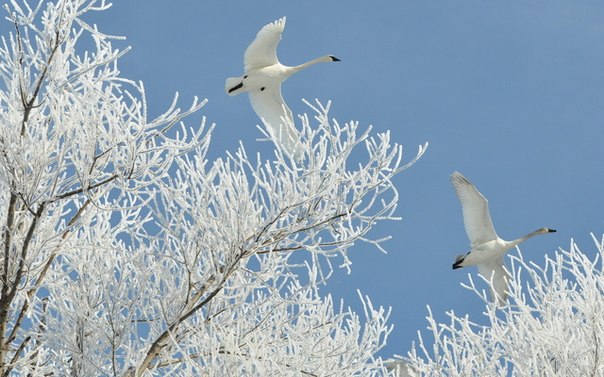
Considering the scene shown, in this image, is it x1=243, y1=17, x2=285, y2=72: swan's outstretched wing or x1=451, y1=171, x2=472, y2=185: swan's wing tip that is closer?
x1=243, y1=17, x2=285, y2=72: swan's outstretched wing

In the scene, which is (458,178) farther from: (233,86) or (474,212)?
(233,86)

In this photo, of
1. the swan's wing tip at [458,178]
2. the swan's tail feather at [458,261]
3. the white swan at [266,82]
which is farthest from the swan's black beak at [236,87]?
the swan's tail feather at [458,261]

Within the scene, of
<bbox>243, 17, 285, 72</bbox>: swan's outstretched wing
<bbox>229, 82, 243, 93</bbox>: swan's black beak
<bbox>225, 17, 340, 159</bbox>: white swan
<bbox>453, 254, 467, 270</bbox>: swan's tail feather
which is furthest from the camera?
<bbox>453, 254, 467, 270</bbox>: swan's tail feather

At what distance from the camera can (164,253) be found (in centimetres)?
688

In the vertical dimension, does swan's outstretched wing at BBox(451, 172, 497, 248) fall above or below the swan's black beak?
below

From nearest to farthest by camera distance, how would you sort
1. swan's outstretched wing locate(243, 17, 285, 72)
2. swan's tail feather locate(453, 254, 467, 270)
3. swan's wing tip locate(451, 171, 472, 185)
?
1. swan's outstretched wing locate(243, 17, 285, 72)
2. swan's wing tip locate(451, 171, 472, 185)
3. swan's tail feather locate(453, 254, 467, 270)

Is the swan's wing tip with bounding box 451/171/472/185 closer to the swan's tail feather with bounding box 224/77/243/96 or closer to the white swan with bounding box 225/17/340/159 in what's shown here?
the white swan with bounding box 225/17/340/159

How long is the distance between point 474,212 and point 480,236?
0.65 m

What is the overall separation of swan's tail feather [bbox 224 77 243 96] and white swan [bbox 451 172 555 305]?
12.1 feet

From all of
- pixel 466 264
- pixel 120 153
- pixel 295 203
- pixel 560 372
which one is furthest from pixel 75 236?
pixel 466 264

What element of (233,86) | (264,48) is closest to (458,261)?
(233,86)

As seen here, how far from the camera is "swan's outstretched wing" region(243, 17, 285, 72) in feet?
36.9

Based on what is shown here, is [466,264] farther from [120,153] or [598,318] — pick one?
[120,153]

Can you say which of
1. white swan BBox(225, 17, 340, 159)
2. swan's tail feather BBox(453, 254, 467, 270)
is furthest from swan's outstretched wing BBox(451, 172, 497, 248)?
white swan BBox(225, 17, 340, 159)
